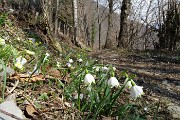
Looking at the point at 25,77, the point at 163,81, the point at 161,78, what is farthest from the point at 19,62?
the point at 161,78

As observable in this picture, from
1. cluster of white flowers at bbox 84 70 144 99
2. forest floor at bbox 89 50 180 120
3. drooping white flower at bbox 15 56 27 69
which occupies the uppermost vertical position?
drooping white flower at bbox 15 56 27 69

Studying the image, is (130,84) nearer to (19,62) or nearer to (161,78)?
(19,62)

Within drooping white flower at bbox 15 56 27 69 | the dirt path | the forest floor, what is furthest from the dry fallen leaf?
the dirt path

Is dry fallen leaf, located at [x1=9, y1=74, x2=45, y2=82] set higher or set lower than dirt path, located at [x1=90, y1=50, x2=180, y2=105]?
higher

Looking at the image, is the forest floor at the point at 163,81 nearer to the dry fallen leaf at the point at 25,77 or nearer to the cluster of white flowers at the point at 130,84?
the cluster of white flowers at the point at 130,84

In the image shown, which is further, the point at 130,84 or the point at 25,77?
the point at 25,77

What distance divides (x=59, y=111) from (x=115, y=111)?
416 mm

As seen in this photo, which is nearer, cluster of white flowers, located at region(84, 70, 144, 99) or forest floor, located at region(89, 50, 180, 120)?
cluster of white flowers, located at region(84, 70, 144, 99)

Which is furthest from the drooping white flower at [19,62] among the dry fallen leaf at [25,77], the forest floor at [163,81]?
the forest floor at [163,81]

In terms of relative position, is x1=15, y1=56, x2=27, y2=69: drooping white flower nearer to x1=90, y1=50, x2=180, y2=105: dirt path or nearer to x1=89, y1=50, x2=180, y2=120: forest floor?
x1=89, y1=50, x2=180, y2=120: forest floor

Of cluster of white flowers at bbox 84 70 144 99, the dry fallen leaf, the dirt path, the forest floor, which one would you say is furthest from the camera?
the dirt path

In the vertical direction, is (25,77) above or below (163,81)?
above

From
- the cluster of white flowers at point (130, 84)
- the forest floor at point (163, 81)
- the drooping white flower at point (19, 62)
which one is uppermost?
the drooping white flower at point (19, 62)

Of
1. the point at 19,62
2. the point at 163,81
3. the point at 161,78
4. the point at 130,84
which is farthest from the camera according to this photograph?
the point at 161,78
